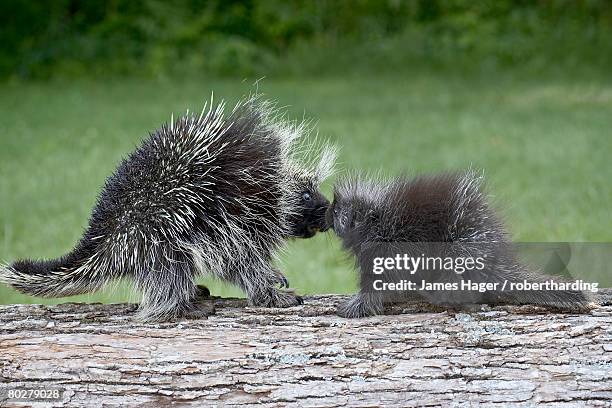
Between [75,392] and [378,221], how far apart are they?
1893mm

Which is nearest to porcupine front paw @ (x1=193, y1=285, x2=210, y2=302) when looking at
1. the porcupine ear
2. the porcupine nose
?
the porcupine nose

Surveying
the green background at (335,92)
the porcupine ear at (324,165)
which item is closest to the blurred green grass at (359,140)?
the green background at (335,92)

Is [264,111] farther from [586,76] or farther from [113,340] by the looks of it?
[586,76]

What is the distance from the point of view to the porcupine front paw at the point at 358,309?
451 cm

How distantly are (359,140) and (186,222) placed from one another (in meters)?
9.99

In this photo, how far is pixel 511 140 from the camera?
46.6ft

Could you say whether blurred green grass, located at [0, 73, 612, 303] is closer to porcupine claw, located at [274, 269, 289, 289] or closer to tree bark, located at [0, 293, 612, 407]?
porcupine claw, located at [274, 269, 289, 289]

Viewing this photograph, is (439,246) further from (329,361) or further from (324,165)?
(324,165)

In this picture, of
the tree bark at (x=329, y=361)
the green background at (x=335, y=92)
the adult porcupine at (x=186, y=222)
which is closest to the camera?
the tree bark at (x=329, y=361)

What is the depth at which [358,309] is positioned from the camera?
14.8 ft

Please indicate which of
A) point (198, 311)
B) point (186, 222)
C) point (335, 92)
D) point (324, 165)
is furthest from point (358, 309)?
point (335, 92)

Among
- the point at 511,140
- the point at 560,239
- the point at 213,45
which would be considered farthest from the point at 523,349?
the point at 213,45

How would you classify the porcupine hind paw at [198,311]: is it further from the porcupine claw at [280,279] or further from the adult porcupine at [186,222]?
the porcupine claw at [280,279]

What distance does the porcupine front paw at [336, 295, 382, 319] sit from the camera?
451cm
